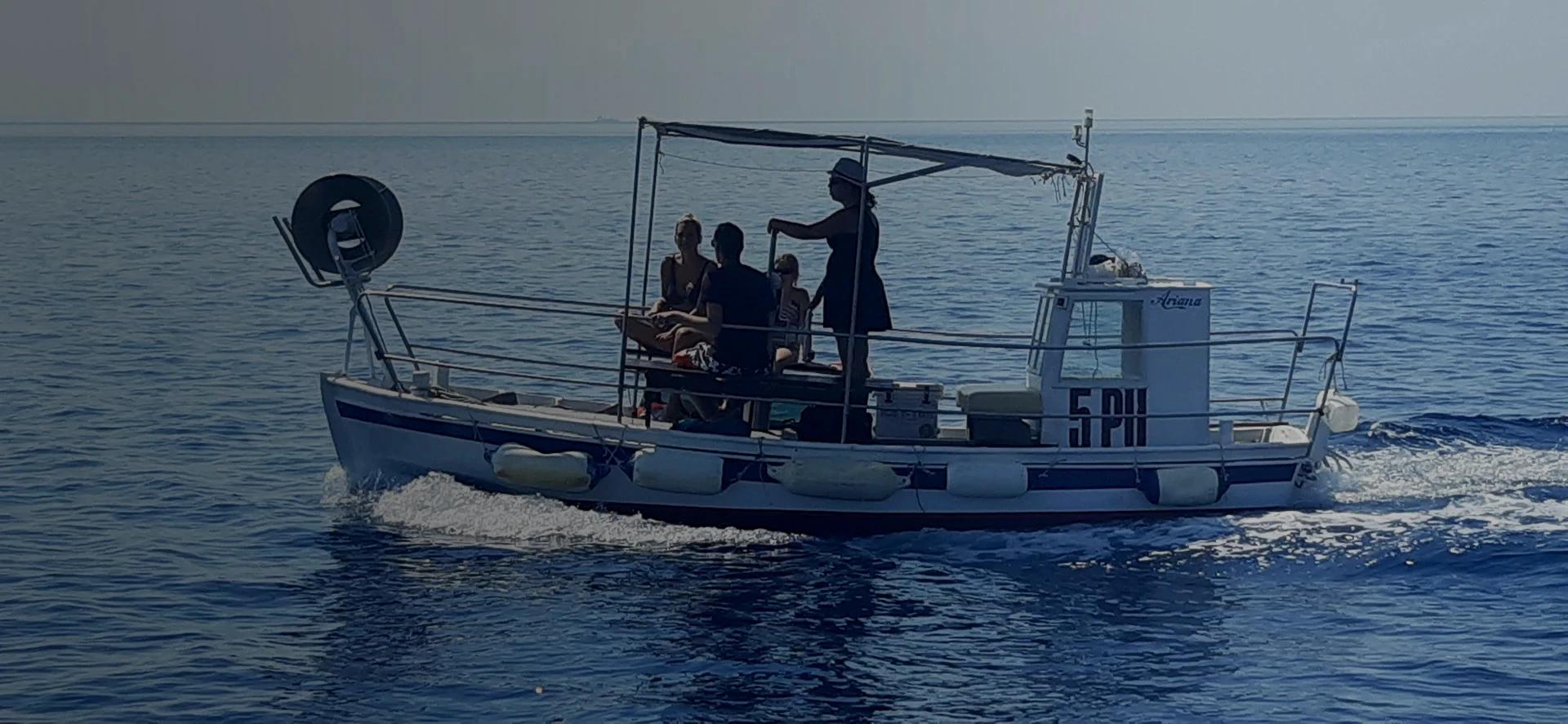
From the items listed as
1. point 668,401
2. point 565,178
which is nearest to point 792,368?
point 668,401

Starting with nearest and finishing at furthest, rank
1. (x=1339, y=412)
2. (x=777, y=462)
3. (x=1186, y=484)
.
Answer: (x=777, y=462) → (x=1186, y=484) → (x=1339, y=412)

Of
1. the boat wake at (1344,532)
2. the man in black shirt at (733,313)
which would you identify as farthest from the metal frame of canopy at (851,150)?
the boat wake at (1344,532)

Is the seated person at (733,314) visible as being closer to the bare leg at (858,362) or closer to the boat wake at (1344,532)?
the bare leg at (858,362)

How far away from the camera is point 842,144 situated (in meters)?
14.7

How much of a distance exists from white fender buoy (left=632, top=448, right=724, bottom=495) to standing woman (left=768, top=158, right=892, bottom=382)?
1.37 meters

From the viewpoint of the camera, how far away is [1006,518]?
52.3 feet

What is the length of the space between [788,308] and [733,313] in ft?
2.52

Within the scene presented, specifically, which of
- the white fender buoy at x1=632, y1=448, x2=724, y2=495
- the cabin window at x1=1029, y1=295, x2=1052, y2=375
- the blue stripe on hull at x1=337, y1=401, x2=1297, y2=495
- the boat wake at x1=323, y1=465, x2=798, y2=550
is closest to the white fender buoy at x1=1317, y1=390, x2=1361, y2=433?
the blue stripe on hull at x1=337, y1=401, x2=1297, y2=495

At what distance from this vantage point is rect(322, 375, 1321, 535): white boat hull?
51.4ft

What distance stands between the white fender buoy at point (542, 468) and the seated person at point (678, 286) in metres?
1.17

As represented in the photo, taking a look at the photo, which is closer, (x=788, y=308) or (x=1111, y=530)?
(x=1111, y=530)

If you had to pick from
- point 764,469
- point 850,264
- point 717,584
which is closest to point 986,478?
point 764,469

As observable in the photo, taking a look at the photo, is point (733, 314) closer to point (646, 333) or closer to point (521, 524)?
point (646, 333)

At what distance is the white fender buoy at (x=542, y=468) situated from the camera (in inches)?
615
